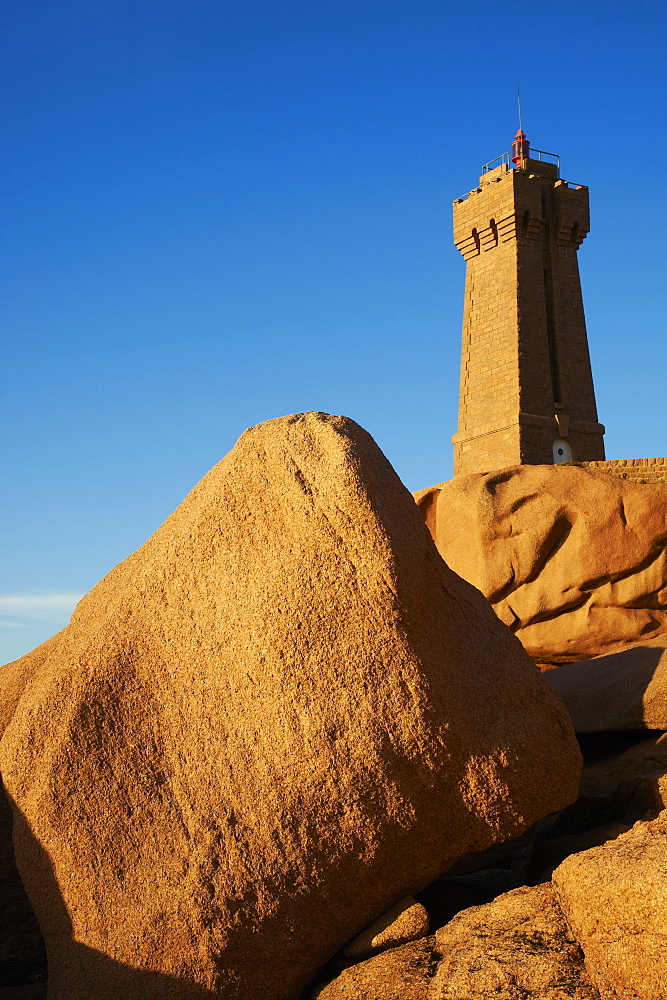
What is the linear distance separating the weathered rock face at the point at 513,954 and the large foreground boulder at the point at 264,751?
1.00 ft

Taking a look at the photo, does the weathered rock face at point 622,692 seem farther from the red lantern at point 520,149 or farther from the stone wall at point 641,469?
the red lantern at point 520,149

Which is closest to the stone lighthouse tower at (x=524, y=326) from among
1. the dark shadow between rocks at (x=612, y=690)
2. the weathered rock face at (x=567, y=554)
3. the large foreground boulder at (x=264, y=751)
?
the weathered rock face at (x=567, y=554)

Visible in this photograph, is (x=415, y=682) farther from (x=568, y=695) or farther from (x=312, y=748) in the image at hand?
(x=568, y=695)

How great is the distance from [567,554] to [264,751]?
5.16 metres

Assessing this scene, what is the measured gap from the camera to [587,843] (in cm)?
356

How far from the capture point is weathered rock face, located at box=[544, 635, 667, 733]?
4.48 meters

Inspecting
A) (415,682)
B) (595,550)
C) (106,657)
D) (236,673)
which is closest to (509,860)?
(415,682)

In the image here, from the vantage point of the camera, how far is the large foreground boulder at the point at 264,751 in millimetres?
2949

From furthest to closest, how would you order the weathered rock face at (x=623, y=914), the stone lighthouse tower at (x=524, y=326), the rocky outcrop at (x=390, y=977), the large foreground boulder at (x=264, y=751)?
the stone lighthouse tower at (x=524, y=326)
the large foreground boulder at (x=264, y=751)
the rocky outcrop at (x=390, y=977)
the weathered rock face at (x=623, y=914)

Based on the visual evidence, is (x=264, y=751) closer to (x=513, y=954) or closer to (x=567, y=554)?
(x=513, y=954)

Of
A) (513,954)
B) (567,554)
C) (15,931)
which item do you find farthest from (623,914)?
(567,554)

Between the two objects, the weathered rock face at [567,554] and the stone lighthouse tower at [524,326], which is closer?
the weathered rock face at [567,554]

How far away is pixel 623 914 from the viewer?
2561 mm

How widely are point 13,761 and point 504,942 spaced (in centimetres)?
170
